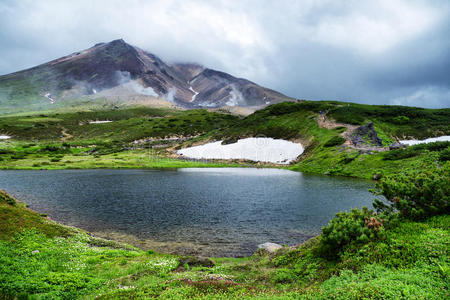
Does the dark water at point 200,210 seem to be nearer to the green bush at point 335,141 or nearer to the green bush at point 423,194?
the green bush at point 423,194

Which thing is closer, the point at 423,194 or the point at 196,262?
the point at 423,194

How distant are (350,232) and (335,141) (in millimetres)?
86980

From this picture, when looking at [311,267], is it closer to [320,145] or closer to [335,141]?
[335,141]

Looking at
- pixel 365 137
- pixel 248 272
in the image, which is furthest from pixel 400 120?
pixel 248 272

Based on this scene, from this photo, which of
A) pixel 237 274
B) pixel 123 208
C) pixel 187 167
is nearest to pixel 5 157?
pixel 187 167

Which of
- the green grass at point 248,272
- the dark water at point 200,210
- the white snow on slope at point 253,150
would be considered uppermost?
the white snow on slope at point 253,150

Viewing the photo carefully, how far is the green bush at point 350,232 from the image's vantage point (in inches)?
499

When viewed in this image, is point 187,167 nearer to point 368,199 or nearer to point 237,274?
point 368,199

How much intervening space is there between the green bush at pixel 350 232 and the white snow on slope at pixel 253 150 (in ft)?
300

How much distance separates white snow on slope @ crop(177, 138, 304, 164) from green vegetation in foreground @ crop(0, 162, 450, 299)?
91.1m

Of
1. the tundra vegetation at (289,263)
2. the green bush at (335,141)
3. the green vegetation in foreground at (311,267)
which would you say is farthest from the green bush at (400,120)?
the green vegetation in foreground at (311,267)

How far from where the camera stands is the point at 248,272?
50.8ft

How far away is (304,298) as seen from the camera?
9.96 meters

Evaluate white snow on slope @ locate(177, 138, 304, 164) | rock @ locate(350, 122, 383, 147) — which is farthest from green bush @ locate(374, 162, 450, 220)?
white snow on slope @ locate(177, 138, 304, 164)
